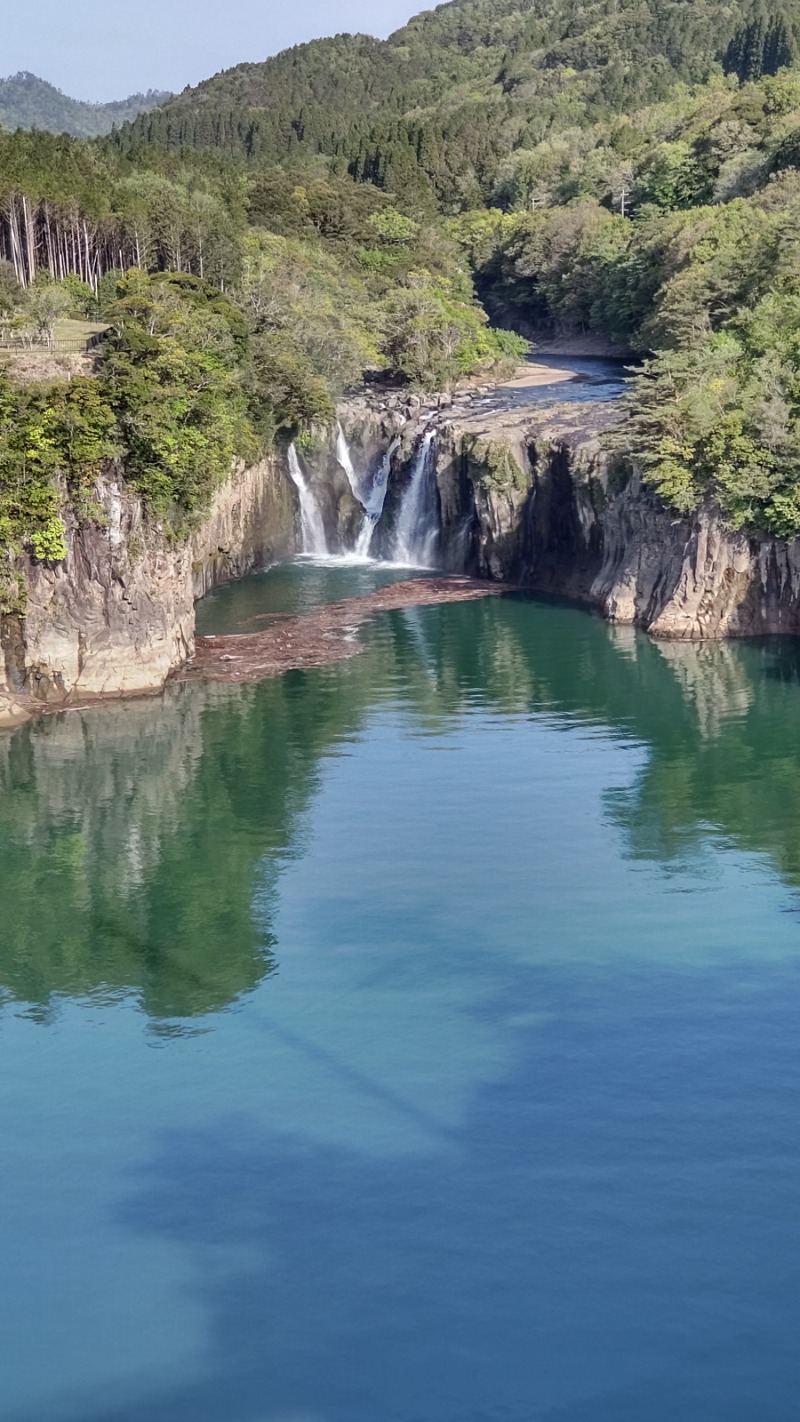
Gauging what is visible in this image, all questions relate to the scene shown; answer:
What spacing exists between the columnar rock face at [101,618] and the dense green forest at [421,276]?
4.40 ft

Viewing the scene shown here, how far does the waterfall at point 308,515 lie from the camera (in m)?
77.3

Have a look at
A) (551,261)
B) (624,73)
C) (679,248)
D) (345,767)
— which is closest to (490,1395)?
(345,767)

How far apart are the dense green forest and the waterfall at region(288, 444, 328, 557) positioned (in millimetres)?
2393

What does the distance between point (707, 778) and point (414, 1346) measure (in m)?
26.3

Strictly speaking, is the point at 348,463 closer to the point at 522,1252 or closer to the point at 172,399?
the point at 172,399

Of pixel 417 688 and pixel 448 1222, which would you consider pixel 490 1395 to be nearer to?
pixel 448 1222

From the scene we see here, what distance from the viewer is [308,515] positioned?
77938 mm

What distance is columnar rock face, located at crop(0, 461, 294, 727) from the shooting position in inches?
1946

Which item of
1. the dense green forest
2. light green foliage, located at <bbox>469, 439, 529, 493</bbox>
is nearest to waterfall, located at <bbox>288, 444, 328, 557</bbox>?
the dense green forest

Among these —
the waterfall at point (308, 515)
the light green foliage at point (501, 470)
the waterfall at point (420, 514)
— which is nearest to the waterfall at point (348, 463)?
the waterfall at point (308, 515)

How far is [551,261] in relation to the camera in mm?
117375

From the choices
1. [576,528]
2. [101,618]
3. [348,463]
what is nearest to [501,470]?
[576,528]

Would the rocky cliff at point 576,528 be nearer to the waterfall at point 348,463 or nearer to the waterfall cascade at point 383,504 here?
the waterfall at point 348,463

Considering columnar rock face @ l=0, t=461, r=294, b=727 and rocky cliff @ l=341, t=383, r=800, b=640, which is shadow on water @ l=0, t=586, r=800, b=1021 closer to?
columnar rock face @ l=0, t=461, r=294, b=727
